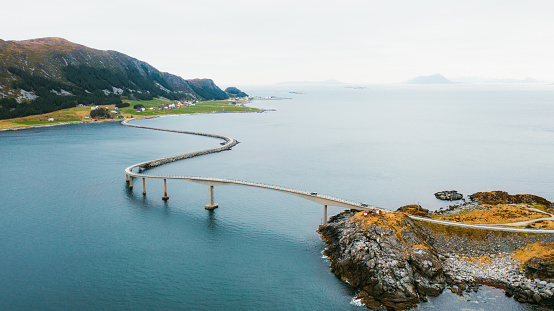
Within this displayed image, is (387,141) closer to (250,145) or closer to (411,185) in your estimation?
(250,145)

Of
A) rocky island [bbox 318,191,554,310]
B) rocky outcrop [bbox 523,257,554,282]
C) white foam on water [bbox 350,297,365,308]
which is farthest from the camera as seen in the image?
rocky outcrop [bbox 523,257,554,282]

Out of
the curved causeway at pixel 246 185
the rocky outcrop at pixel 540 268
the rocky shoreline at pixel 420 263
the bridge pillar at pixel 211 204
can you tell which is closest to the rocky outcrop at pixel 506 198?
the curved causeway at pixel 246 185

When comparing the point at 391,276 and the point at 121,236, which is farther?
the point at 121,236

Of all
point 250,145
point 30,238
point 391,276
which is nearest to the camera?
point 391,276

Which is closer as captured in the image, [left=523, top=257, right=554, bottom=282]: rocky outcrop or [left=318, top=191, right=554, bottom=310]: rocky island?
[left=318, top=191, right=554, bottom=310]: rocky island

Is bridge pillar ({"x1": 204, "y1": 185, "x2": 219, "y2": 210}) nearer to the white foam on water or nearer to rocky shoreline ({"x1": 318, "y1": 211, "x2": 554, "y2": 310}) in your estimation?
rocky shoreline ({"x1": 318, "y1": 211, "x2": 554, "y2": 310})

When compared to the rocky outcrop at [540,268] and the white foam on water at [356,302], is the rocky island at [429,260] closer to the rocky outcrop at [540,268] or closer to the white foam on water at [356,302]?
the rocky outcrop at [540,268]

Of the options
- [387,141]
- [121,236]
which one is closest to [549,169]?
[387,141]

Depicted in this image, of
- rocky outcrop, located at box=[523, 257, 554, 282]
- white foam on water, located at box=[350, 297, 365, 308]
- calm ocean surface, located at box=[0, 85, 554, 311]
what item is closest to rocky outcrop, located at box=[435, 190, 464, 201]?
calm ocean surface, located at box=[0, 85, 554, 311]
